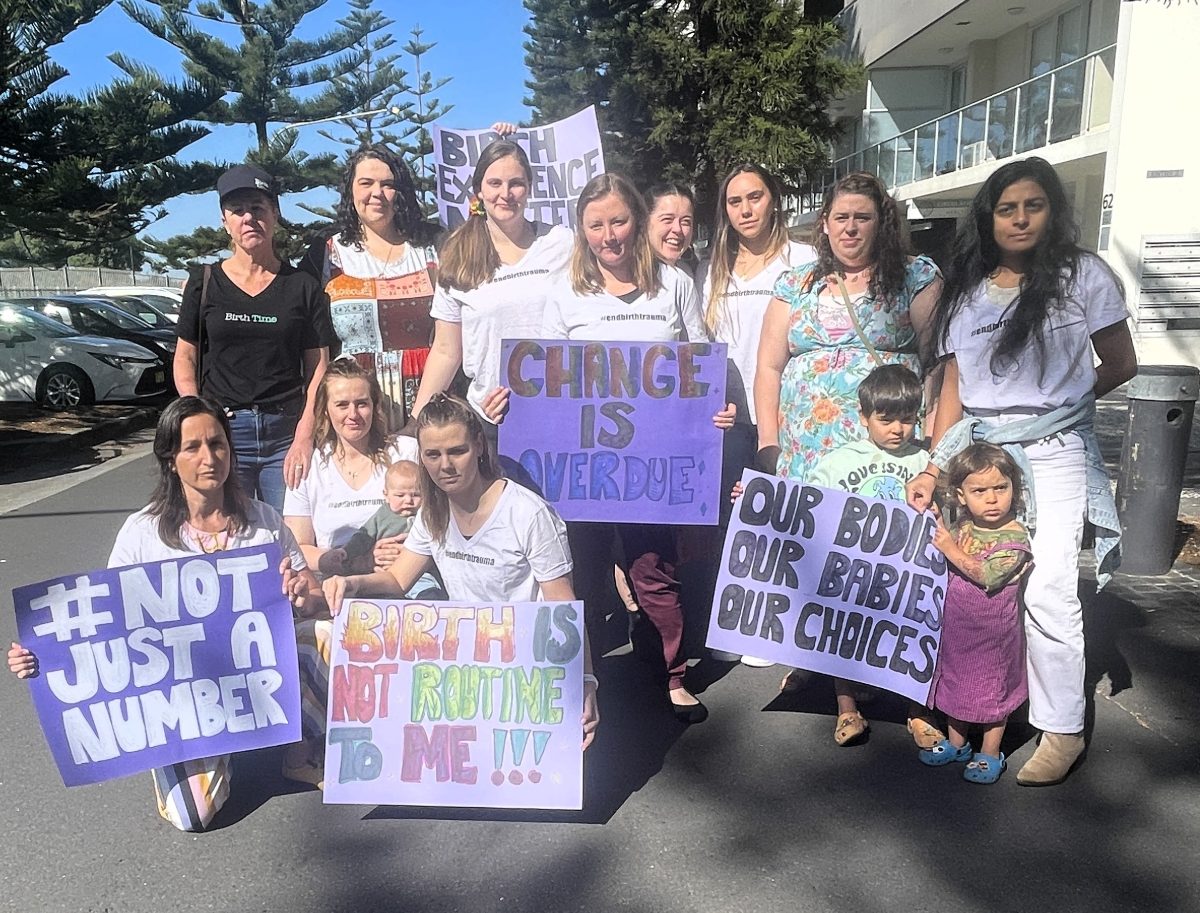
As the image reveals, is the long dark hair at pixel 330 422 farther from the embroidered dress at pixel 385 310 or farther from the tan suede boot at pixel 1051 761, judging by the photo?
the tan suede boot at pixel 1051 761

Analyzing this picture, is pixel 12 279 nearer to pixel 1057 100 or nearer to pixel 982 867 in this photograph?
pixel 1057 100

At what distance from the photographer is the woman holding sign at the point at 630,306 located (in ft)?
11.5

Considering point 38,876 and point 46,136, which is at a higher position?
point 46,136

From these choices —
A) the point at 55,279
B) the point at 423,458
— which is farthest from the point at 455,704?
the point at 55,279

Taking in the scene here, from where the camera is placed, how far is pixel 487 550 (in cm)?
320

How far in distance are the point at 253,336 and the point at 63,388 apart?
1098 cm

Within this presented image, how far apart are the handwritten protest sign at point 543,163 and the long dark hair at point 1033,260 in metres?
2.30

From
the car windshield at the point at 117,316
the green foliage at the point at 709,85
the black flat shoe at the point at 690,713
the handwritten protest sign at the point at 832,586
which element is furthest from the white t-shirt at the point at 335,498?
the green foliage at the point at 709,85

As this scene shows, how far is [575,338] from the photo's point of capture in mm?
3570

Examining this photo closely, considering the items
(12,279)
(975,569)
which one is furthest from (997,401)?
(12,279)

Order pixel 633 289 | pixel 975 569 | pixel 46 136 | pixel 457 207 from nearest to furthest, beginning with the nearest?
pixel 975 569 → pixel 633 289 → pixel 457 207 → pixel 46 136

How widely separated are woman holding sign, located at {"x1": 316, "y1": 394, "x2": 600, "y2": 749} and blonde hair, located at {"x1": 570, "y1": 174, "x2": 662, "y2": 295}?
0.74 meters

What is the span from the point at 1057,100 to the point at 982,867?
17517mm

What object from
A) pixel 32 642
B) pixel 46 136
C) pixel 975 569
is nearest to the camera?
pixel 32 642
